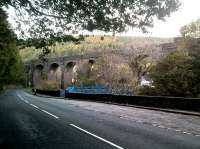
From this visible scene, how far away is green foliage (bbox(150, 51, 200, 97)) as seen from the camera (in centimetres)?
4244

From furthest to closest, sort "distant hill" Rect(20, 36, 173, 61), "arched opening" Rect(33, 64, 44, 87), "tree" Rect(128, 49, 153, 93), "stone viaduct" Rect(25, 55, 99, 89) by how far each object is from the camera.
→ 1. "arched opening" Rect(33, 64, 44, 87)
2. "stone viaduct" Rect(25, 55, 99, 89)
3. "distant hill" Rect(20, 36, 173, 61)
4. "tree" Rect(128, 49, 153, 93)

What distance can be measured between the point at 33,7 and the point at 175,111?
38.2 feet

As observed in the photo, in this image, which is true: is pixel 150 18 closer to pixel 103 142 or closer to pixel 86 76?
pixel 103 142

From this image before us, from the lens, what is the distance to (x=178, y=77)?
42.5 meters

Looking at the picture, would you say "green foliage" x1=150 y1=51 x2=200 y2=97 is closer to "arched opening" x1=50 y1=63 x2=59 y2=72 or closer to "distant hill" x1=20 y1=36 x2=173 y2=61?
"distant hill" x1=20 y1=36 x2=173 y2=61

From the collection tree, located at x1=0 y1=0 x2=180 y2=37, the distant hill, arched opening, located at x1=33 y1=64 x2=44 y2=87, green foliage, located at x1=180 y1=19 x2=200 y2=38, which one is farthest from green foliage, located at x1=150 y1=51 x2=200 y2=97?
arched opening, located at x1=33 y1=64 x2=44 y2=87

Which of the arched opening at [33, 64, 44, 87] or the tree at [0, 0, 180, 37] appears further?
the arched opening at [33, 64, 44, 87]

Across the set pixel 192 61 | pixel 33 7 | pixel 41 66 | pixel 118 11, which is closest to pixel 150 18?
pixel 118 11

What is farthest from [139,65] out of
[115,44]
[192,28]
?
[115,44]

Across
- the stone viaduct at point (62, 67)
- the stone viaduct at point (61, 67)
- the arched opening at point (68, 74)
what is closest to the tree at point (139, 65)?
the stone viaduct at point (62, 67)

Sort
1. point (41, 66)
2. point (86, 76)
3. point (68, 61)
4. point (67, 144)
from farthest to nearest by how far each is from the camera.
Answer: point (41, 66), point (68, 61), point (86, 76), point (67, 144)

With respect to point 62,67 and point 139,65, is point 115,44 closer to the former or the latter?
point 62,67

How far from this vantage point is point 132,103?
38750mm

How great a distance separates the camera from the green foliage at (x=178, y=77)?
139ft
